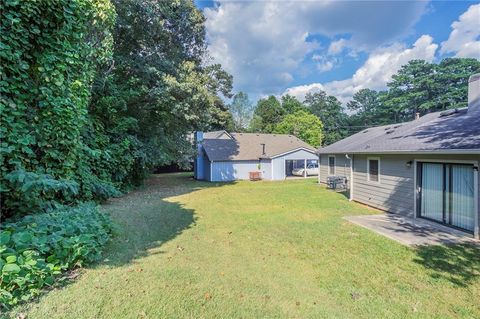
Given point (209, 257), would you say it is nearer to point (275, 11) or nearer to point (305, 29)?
point (275, 11)

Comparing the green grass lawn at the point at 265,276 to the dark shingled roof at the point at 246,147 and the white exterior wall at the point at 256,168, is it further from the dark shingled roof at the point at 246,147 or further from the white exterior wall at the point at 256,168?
the dark shingled roof at the point at 246,147

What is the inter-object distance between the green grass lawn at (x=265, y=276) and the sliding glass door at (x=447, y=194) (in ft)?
5.51

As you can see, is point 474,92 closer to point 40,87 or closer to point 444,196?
point 444,196

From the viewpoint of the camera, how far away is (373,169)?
1051cm

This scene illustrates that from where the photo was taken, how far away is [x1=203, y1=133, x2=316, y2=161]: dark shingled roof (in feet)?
72.2

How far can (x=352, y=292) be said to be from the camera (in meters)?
3.75

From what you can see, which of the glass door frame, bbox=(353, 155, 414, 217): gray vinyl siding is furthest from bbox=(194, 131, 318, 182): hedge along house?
the glass door frame

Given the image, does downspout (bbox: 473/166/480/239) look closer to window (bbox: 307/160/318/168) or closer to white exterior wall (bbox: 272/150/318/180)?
white exterior wall (bbox: 272/150/318/180)

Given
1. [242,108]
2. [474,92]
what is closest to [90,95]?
[474,92]

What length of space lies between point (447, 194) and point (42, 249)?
9426 mm

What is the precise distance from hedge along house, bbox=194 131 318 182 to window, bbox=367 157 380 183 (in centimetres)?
1164

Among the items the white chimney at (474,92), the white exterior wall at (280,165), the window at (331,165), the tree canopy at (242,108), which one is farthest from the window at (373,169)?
the tree canopy at (242,108)

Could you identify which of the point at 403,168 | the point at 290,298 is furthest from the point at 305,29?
the point at 290,298

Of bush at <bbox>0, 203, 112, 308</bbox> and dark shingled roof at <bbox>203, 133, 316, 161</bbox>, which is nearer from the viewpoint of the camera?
bush at <bbox>0, 203, 112, 308</bbox>
